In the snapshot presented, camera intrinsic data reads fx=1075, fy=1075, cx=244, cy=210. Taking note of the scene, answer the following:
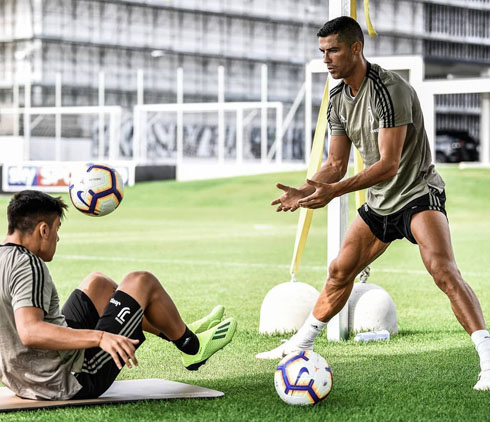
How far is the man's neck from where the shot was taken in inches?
260

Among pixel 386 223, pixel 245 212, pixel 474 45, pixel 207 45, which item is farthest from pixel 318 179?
pixel 474 45

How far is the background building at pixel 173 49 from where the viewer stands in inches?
2378

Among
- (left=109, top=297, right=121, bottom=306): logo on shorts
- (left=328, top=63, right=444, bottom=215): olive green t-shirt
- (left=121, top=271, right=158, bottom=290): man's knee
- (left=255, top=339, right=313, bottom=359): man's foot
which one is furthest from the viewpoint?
(left=255, top=339, right=313, bottom=359): man's foot

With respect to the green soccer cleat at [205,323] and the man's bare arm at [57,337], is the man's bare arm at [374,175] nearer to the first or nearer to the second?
the green soccer cleat at [205,323]

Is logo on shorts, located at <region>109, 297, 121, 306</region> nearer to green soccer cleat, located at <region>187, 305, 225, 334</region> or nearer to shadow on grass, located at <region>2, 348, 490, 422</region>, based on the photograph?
shadow on grass, located at <region>2, 348, 490, 422</region>

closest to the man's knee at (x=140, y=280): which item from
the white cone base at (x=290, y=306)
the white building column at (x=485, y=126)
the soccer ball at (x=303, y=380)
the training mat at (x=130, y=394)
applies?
the training mat at (x=130, y=394)

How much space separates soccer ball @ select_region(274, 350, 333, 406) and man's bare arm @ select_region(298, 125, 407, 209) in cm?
93

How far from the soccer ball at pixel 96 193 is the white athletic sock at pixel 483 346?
2470mm

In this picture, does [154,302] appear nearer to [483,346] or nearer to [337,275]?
[337,275]

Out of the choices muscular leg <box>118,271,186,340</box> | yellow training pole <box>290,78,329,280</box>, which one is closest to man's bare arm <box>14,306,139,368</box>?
muscular leg <box>118,271,186,340</box>

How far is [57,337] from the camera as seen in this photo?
525 cm

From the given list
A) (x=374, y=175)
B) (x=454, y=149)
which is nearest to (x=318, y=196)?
(x=374, y=175)

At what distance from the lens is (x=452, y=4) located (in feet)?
260

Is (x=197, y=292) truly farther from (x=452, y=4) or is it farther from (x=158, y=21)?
(x=452, y=4)
